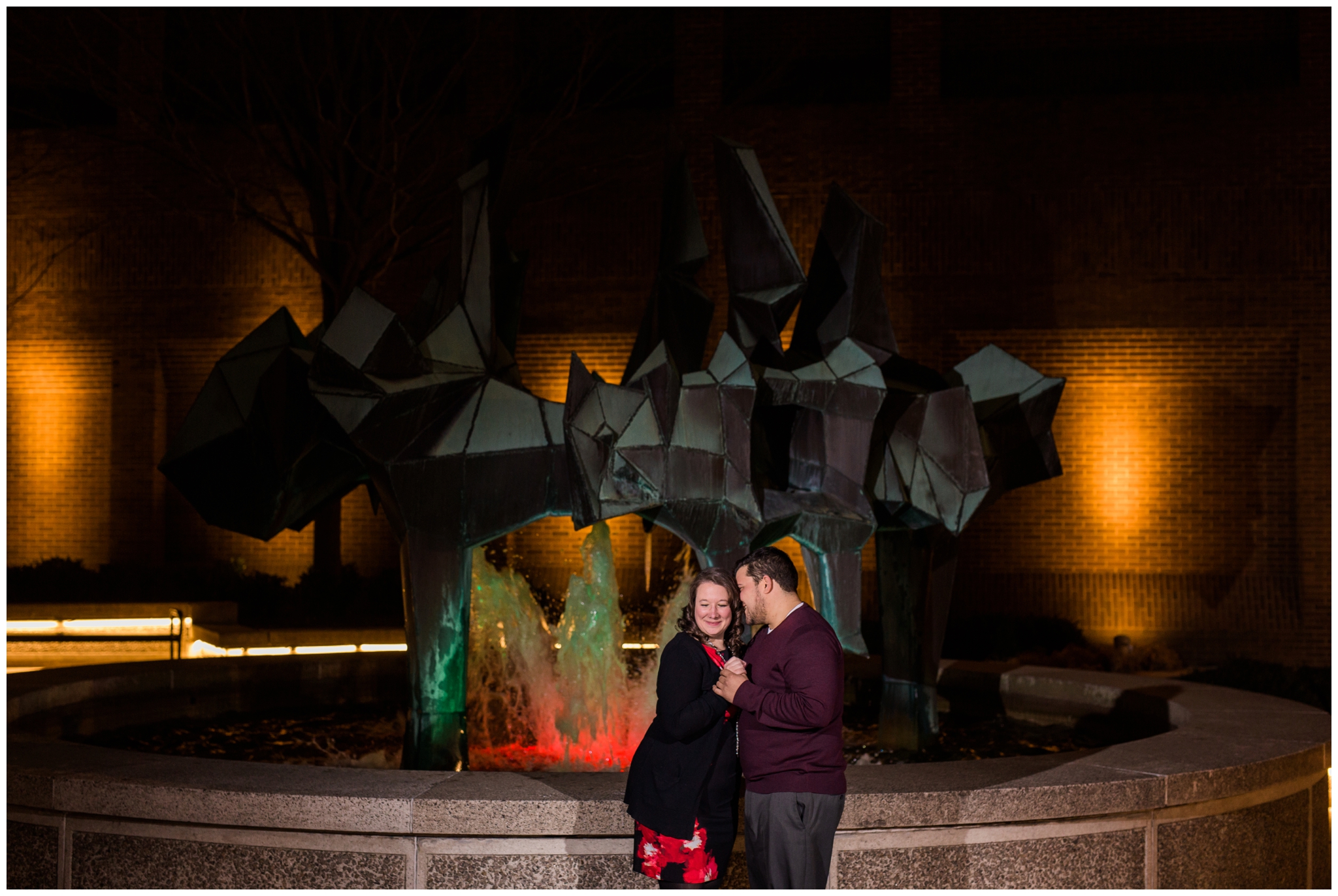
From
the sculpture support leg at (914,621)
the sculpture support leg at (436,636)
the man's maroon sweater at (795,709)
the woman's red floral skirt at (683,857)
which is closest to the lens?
the man's maroon sweater at (795,709)

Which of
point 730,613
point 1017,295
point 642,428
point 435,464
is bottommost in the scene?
point 730,613

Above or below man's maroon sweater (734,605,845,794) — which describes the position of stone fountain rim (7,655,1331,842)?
below

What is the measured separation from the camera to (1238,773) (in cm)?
493

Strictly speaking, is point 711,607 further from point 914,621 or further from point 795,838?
point 914,621

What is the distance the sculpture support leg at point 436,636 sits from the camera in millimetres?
6395

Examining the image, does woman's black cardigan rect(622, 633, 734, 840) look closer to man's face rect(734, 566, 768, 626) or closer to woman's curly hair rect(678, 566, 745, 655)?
woman's curly hair rect(678, 566, 745, 655)

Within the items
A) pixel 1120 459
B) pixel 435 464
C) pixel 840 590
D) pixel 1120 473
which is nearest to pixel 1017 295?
pixel 1120 459

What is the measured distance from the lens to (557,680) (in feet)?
23.7

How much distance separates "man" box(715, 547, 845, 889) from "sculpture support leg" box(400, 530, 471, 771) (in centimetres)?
334

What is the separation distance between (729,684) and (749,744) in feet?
0.63

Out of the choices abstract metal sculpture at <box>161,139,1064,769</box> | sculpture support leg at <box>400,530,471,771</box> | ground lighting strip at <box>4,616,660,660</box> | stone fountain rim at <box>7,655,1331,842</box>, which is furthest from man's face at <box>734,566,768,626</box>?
ground lighting strip at <box>4,616,660,660</box>

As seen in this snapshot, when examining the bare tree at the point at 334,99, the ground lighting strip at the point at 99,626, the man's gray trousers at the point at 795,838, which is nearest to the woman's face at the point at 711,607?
the man's gray trousers at the point at 795,838

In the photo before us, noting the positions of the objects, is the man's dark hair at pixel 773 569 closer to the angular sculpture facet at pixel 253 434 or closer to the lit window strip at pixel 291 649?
the angular sculpture facet at pixel 253 434

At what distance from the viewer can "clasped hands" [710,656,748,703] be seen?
3.27 m
